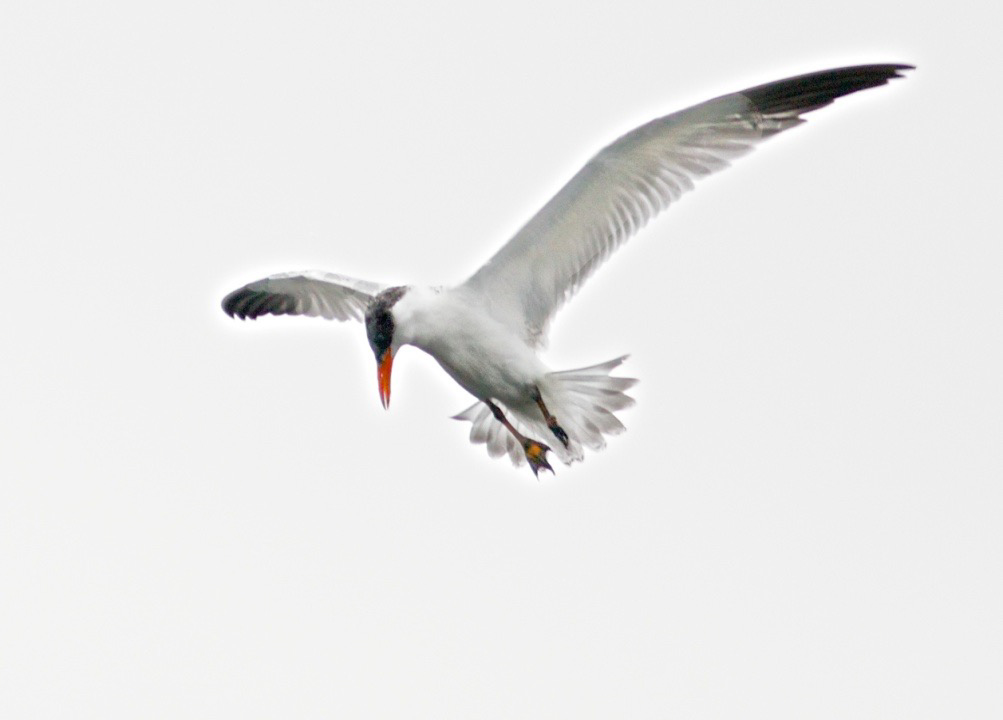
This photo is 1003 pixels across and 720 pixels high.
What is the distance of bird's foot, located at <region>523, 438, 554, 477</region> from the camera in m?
11.5

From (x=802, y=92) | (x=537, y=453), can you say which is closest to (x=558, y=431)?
(x=537, y=453)

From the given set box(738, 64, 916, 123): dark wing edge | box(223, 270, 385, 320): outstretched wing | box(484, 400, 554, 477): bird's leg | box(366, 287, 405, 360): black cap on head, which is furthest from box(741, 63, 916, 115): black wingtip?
box(223, 270, 385, 320): outstretched wing

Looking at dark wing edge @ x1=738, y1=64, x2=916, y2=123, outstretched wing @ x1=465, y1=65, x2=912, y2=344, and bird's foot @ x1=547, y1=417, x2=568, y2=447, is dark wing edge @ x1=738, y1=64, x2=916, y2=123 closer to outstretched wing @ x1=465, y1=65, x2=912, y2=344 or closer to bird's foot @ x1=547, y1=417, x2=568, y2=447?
outstretched wing @ x1=465, y1=65, x2=912, y2=344

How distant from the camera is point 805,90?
10.6 m

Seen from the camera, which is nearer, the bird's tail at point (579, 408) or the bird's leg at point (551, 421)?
the bird's tail at point (579, 408)

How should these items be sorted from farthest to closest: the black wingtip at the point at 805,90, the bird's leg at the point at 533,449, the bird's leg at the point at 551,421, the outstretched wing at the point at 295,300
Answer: the outstretched wing at the point at 295,300, the bird's leg at the point at 533,449, the bird's leg at the point at 551,421, the black wingtip at the point at 805,90

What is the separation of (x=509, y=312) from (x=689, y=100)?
5.69 ft

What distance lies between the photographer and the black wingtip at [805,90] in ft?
34.6

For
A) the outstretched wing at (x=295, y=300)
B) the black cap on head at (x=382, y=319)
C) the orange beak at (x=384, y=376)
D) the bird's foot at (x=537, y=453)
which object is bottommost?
the bird's foot at (x=537, y=453)

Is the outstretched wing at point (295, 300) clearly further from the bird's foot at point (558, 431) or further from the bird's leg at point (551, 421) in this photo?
the bird's foot at point (558, 431)

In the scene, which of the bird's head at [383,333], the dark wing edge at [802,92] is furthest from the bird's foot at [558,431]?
the dark wing edge at [802,92]

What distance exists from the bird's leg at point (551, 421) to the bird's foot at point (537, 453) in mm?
212

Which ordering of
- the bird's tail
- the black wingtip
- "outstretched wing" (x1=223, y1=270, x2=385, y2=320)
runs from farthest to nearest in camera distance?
"outstretched wing" (x1=223, y1=270, x2=385, y2=320), the bird's tail, the black wingtip

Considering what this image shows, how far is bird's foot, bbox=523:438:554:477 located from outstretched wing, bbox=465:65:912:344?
2.53ft
